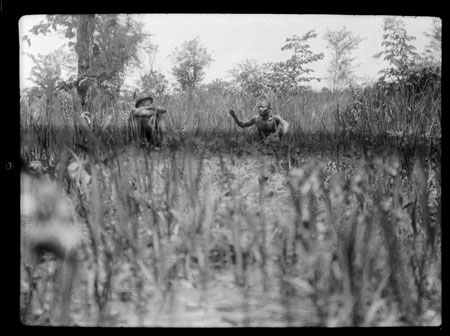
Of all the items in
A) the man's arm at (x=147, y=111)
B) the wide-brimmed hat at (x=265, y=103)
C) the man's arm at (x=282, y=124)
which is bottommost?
the man's arm at (x=282, y=124)

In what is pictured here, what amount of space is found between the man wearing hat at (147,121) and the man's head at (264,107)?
43cm

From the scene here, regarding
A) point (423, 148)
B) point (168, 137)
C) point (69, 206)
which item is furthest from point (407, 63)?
point (69, 206)

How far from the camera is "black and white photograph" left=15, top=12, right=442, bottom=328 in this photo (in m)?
2.11

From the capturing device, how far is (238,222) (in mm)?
2127

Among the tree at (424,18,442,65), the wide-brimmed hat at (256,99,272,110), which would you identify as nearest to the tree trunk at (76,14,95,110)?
the wide-brimmed hat at (256,99,272,110)

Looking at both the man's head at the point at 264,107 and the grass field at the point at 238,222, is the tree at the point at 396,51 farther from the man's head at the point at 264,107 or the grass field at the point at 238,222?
the man's head at the point at 264,107

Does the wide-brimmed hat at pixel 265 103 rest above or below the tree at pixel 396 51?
below

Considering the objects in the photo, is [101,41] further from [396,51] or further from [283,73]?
[396,51]

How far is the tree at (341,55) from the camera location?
217 centimetres

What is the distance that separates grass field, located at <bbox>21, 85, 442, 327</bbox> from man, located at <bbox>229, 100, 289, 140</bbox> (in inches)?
1.4

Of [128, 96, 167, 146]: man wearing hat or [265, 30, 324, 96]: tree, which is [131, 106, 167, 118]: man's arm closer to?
[128, 96, 167, 146]: man wearing hat

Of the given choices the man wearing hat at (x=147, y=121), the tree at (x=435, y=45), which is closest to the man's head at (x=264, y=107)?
the man wearing hat at (x=147, y=121)

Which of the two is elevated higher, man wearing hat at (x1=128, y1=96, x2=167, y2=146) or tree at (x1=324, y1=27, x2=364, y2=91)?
tree at (x1=324, y1=27, x2=364, y2=91)
